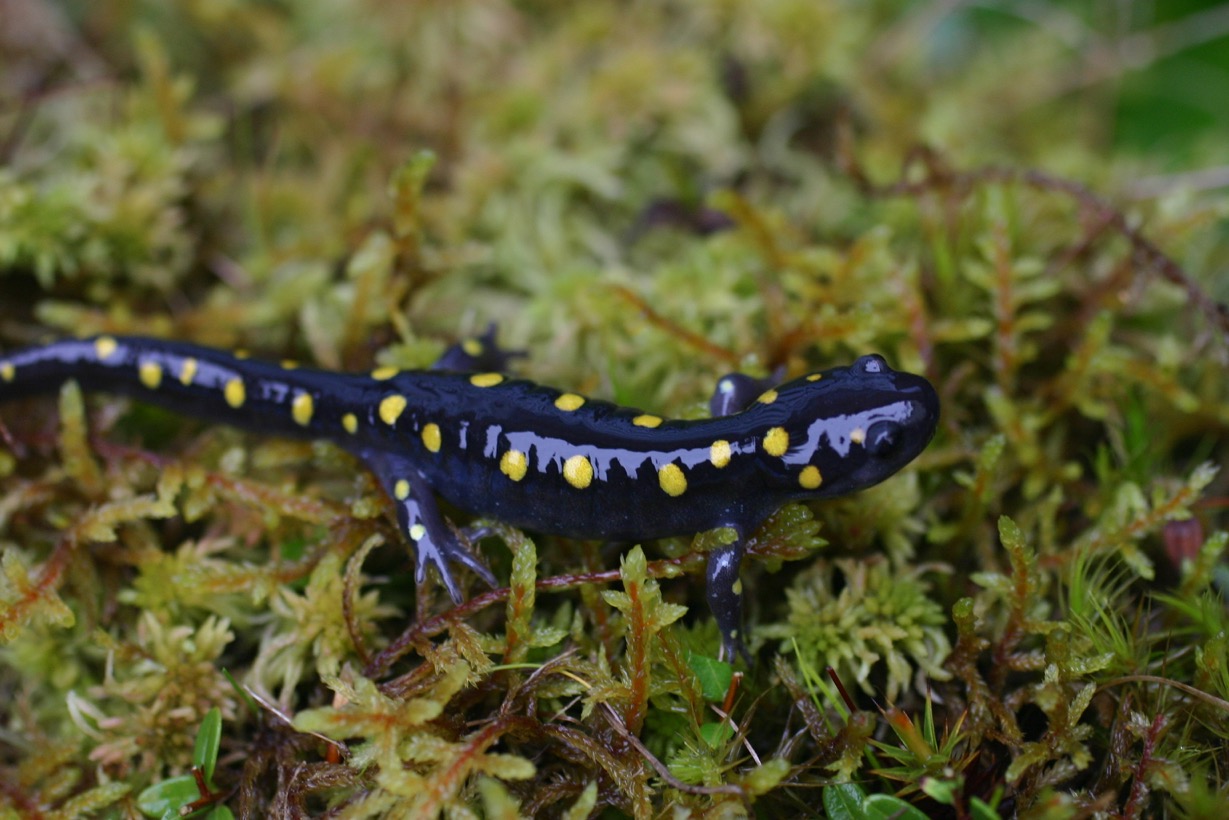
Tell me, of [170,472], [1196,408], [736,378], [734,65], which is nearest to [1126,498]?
[1196,408]

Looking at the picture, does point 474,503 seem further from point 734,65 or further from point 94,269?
point 734,65

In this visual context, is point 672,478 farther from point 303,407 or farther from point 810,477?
point 303,407

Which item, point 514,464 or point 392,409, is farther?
point 392,409

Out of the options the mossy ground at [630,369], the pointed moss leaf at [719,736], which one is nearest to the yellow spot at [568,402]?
the mossy ground at [630,369]

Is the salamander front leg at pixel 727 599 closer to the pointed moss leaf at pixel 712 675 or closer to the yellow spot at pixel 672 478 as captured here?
the pointed moss leaf at pixel 712 675

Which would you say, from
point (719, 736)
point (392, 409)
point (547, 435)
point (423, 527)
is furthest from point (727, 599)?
point (392, 409)
